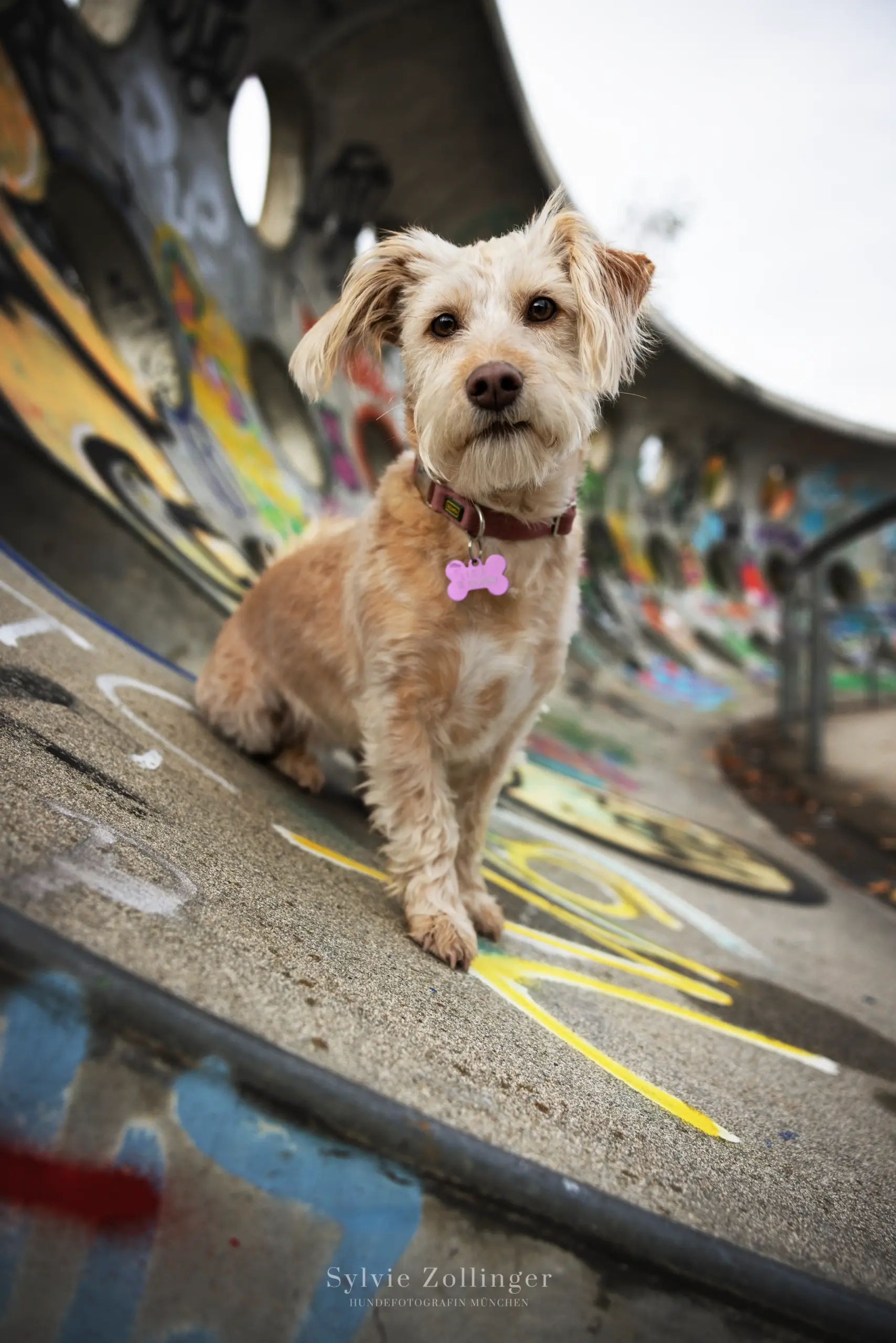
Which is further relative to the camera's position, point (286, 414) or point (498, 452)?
point (286, 414)

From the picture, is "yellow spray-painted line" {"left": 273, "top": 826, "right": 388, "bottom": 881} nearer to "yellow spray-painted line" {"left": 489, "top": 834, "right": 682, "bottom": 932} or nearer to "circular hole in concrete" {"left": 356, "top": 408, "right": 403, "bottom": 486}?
"yellow spray-painted line" {"left": 489, "top": 834, "right": 682, "bottom": 932}

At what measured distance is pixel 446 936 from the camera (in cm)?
215

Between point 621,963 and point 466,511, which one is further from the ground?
point 466,511

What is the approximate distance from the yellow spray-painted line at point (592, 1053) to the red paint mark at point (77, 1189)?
3.60 ft

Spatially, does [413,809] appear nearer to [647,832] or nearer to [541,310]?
[541,310]

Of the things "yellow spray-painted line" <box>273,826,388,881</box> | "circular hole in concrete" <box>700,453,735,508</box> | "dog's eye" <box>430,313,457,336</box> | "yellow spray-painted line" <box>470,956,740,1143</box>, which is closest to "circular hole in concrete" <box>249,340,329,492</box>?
"dog's eye" <box>430,313,457,336</box>

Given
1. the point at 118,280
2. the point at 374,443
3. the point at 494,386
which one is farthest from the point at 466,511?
the point at 374,443

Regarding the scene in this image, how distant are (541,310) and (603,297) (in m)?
0.18

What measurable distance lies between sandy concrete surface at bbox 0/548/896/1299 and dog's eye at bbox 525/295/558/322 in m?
1.74

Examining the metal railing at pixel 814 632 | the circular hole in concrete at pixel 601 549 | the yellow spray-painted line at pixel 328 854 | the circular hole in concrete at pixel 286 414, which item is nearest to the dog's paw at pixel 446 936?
the yellow spray-painted line at pixel 328 854

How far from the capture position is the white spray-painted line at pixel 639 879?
11.8 feet

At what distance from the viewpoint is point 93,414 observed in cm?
530

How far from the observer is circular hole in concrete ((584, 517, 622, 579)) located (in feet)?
62.0

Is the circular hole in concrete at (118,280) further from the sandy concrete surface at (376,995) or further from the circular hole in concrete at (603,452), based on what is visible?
the circular hole in concrete at (603,452)
